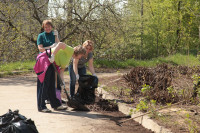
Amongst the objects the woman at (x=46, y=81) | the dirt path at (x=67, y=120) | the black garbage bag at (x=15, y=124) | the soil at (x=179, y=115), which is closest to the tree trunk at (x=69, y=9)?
the dirt path at (x=67, y=120)

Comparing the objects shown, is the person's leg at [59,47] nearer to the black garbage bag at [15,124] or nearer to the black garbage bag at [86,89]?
the black garbage bag at [86,89]

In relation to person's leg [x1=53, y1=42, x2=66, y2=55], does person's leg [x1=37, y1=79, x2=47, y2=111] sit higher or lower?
lower

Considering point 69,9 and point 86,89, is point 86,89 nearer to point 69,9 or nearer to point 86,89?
point 86,89

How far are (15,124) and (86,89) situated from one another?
12.0ft

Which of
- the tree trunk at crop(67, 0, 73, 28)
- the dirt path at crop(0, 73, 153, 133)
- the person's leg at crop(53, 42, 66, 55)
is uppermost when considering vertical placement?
the tree trunk at crop(67, 0, 73, 28)

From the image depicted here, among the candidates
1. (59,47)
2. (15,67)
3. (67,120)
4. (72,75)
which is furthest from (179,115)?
(15,67)

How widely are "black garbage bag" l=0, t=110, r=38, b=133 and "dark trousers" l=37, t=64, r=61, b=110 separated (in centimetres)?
276

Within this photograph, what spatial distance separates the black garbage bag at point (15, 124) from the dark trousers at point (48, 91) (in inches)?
109

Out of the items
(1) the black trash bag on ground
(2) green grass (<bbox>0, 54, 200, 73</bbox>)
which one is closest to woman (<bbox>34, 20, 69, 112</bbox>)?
Answer: (1) the black trash bag on ground

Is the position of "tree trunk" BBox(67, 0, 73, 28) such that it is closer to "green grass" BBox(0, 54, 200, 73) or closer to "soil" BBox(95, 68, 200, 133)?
"green grass" BBox(0, 54, 200, 73)

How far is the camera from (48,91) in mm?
6488

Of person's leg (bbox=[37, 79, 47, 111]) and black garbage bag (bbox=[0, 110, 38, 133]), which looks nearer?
black garbage bag (bbox=[0, 110, 38, 133])

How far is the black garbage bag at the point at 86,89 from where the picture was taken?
272 inches

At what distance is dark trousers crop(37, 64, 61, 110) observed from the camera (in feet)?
20.7
